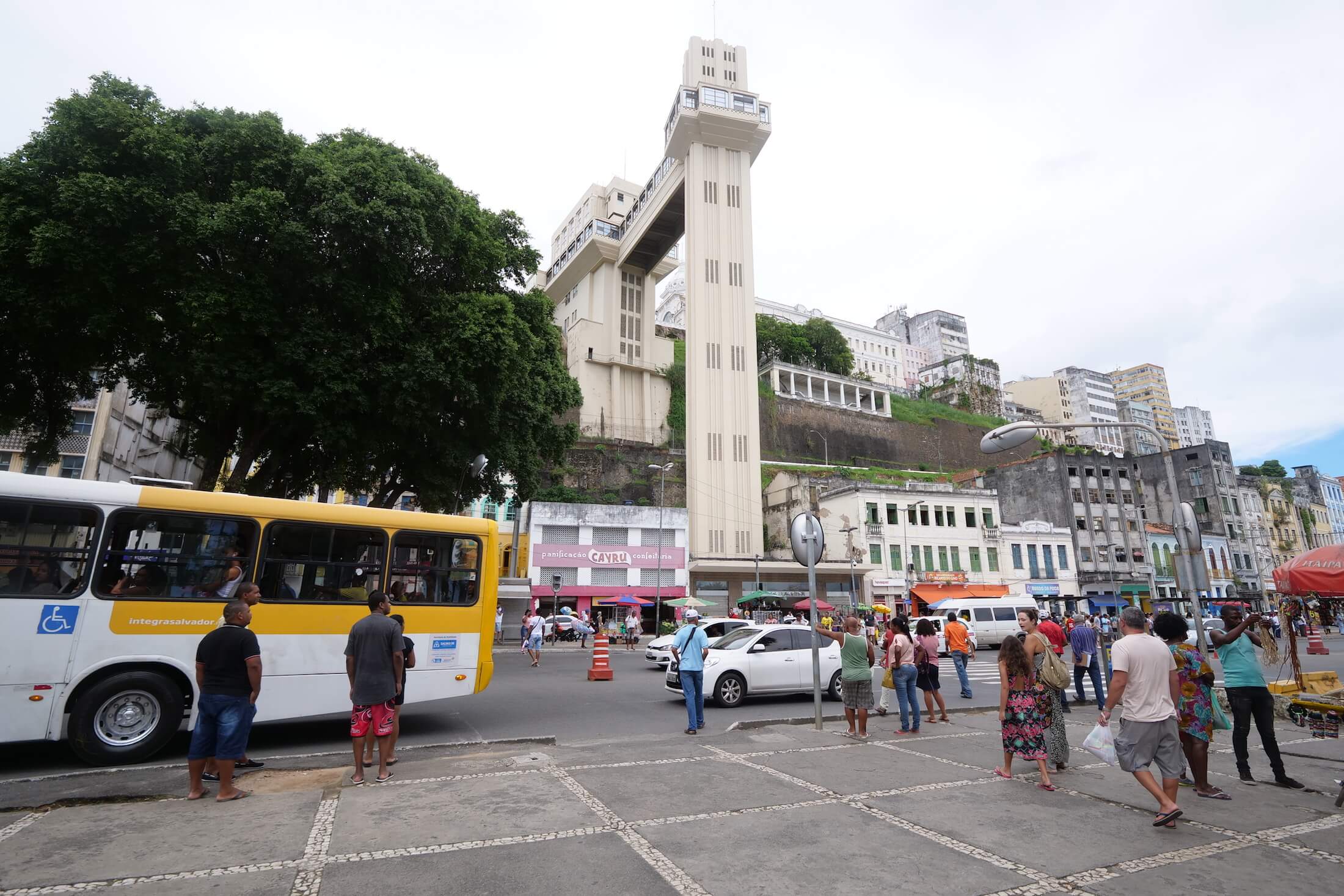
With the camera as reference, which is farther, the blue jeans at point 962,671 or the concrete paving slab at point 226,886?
the blue jeans at point 962,671

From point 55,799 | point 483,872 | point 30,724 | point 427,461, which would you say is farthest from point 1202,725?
point 427,461

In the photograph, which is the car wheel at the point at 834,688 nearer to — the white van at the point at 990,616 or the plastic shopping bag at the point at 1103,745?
the plastic shopping bag at the point at 1103,745

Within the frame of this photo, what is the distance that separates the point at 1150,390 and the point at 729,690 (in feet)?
530

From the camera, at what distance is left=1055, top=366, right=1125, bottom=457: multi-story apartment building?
406ft

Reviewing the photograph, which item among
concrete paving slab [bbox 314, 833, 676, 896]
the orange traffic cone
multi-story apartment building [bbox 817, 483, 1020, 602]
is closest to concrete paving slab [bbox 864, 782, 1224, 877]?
concrete paving slab [bbox 314, 833, 676, 896]

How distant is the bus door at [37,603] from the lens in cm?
688

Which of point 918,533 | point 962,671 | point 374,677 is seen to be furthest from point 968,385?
point 374,677

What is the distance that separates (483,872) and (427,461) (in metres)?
17.1

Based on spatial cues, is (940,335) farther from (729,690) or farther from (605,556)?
(729,690)

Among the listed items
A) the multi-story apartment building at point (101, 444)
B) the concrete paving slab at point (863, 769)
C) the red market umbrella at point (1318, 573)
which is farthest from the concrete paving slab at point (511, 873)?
the multi-story apartment building at point (101, 444)

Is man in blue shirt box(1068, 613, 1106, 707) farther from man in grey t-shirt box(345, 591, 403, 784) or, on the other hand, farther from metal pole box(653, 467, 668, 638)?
metal pole box(653, 467, 668, 638)

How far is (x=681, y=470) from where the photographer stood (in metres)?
55.3

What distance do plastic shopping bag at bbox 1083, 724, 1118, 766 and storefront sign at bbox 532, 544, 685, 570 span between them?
35.6 metres

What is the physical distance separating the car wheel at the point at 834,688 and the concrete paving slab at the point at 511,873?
9059 millimetres
